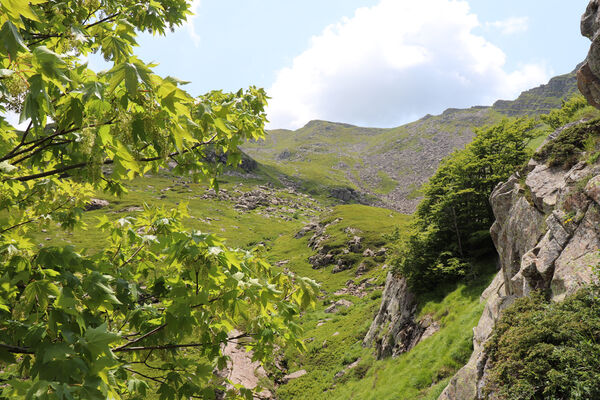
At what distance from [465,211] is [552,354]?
20.8 metres

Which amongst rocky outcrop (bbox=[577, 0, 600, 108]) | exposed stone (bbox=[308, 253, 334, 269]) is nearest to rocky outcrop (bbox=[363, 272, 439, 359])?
rocky outcrop (bbox=[577, 0, 600, 108])

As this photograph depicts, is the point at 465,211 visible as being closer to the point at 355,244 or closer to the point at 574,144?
the point at 574,144

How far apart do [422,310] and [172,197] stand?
15339cm

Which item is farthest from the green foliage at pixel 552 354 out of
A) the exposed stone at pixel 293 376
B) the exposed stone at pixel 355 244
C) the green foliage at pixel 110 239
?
the exposed stone at pixel 355 244

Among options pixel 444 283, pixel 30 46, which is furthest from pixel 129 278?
pixel 444 283

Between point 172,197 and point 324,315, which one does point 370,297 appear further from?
point 172,197

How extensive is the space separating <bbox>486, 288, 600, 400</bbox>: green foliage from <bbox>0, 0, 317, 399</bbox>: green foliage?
21.8ft

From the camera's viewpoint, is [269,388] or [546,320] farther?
[269,388]

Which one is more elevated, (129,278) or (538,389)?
(129,278)

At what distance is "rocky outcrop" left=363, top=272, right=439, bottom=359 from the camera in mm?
22473

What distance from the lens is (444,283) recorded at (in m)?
24.5

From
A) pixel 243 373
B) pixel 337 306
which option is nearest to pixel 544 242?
pixel 243 373

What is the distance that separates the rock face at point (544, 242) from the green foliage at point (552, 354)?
3.35ft

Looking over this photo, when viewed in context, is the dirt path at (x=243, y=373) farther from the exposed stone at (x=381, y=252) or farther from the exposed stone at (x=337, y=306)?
the exposed stone at (x=381, y=252)
